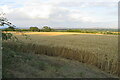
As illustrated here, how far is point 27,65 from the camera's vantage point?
211 inches

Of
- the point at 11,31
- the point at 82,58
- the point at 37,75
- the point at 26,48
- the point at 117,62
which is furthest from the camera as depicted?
the point at 26,48

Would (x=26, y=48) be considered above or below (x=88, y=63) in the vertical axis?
above

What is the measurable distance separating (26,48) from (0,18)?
301 centimetres

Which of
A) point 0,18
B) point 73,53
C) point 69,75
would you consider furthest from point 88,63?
point 0,18

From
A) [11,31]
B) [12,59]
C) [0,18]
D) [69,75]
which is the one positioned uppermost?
[0,18]

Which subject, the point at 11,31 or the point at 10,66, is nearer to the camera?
the point at 10,66

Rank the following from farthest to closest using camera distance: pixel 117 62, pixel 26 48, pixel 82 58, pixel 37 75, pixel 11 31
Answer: pixel 26 48
pixel 82 58
pixel 117 62
pixel 11 31
pixel 37 75

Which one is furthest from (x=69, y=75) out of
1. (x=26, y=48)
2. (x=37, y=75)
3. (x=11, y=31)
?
(x=26, y=48)

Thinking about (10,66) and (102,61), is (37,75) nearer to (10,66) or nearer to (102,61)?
(10,66)

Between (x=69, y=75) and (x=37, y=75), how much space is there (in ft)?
3.16

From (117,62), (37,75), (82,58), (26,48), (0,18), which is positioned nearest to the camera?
(37,75)

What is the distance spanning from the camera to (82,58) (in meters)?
7.56

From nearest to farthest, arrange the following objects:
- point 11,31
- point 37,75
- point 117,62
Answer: point 37,75, point 11,31, point 117,62

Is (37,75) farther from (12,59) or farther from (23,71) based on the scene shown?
(12,59)
